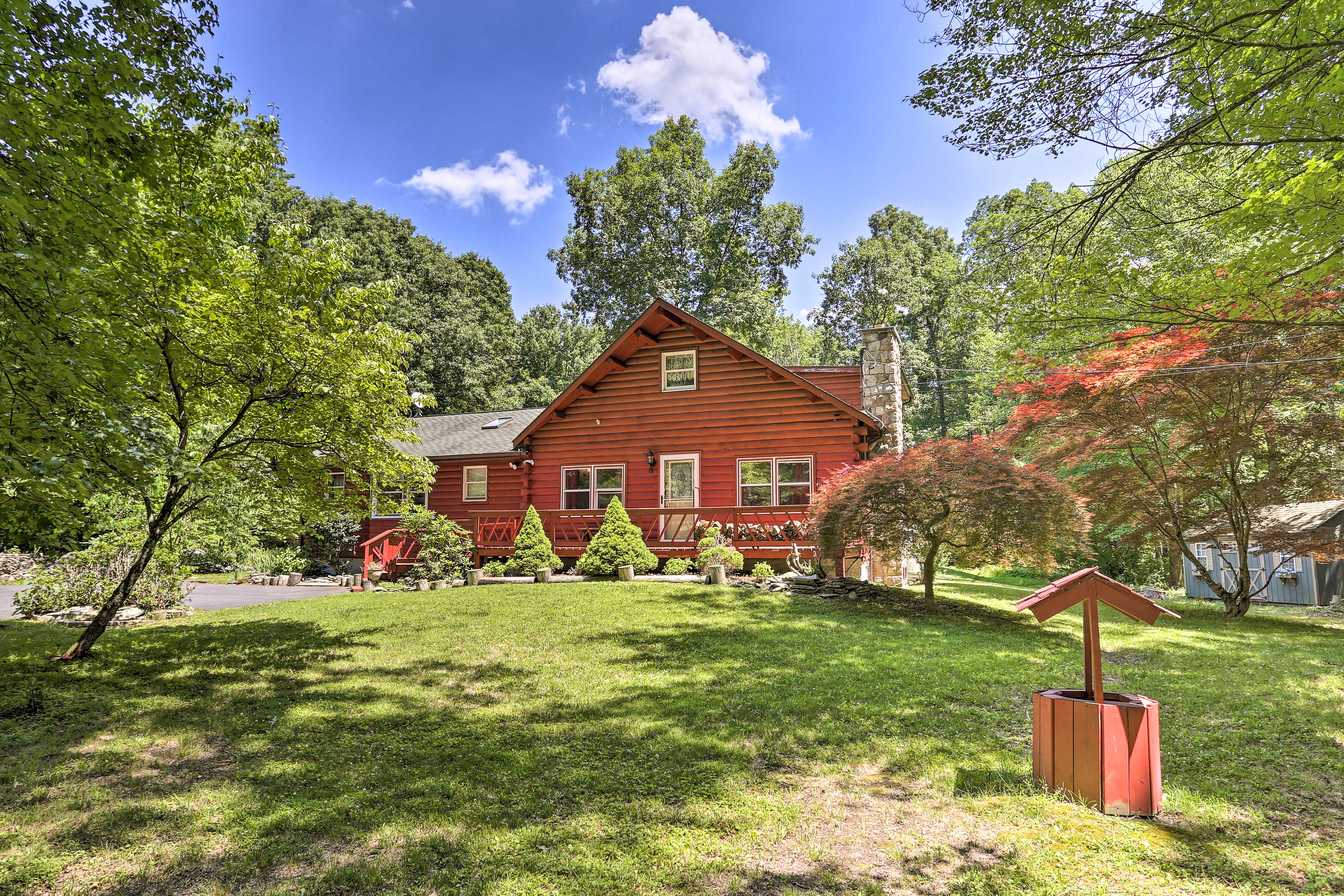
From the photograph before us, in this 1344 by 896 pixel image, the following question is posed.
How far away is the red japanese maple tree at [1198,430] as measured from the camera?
10.9m

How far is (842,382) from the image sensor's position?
18.6 meters

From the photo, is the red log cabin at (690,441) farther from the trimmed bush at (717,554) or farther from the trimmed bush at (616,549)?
the trimmed bush at (616,549)

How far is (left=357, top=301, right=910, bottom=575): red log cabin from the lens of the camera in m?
15.5

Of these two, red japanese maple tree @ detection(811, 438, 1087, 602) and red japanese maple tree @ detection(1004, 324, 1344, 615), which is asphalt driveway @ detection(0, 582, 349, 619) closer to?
red japanese maple tree @ detection(811, 438, 1087, 602)

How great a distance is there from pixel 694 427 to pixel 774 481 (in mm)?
2600

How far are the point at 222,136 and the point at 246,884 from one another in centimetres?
1188

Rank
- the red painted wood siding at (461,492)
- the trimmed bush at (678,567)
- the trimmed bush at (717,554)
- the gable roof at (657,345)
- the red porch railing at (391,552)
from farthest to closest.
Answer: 1. the red painted wood siding at (461,492)
2. the red porch railing at (391,552)
3. the gable roof at (657,345)
4. the trimmed bush at (678,567)
5. the trimmed bush at (717,554)

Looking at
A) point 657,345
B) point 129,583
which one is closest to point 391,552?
point 657,345

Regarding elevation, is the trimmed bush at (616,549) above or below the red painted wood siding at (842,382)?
below

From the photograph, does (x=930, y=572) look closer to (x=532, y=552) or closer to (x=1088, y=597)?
(x=1088, y=597)

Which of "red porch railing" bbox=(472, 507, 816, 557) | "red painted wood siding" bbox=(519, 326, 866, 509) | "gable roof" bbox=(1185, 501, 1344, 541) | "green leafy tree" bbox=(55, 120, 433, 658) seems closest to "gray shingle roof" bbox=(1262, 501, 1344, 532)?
"gable roof" bbox=(1185, 501, 1344, 541)

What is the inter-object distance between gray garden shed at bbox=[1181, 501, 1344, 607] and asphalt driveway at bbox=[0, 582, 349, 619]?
65.7 ft

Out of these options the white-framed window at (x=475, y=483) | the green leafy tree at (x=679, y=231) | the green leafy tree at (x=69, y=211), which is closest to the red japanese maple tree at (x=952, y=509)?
the green leafy tree at (x=69, y=211)

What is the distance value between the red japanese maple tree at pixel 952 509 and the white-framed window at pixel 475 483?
13330 mm
